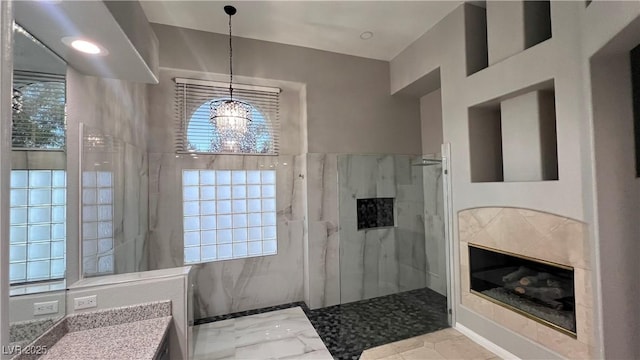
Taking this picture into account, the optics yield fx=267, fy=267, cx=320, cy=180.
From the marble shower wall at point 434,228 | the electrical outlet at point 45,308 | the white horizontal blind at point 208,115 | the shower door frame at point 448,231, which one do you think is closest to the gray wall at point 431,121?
the marble shower wall at point 434,228

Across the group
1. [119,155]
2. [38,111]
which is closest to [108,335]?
[38,111]

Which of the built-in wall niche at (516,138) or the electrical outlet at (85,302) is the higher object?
the built-in wall niche at (516,138)

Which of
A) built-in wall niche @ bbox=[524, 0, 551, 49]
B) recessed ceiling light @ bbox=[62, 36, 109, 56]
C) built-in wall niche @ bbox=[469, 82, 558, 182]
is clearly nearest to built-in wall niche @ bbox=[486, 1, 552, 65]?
built-in wall niche @ bbox=[524, 0, 551, 49]

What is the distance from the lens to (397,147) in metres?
3.81

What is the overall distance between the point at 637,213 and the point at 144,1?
14.0ft

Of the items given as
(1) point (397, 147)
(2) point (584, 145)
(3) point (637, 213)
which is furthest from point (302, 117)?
(3) point (637, 213)

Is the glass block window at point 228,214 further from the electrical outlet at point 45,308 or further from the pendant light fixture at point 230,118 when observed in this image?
the electrical outlet at point 45,308

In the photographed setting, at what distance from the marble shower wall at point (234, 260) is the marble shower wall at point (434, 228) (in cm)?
166

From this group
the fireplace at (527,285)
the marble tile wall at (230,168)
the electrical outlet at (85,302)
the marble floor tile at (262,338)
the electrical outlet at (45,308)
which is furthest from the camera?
the marble tile wall at (230,168)

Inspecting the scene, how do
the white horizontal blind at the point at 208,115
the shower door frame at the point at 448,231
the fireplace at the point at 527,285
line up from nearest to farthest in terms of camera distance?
the fireplace at the point at 527,285 → the shower door frame at the point at 448,231 → the white horizontal blind at the point at 208,115

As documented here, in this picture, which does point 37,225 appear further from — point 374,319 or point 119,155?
point 374,319

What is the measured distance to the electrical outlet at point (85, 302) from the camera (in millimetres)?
1584

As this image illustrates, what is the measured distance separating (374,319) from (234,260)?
1790 mm

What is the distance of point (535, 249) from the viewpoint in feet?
6.79
